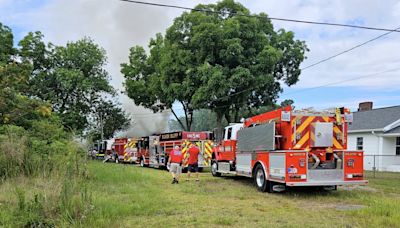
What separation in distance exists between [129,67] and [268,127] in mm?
27336

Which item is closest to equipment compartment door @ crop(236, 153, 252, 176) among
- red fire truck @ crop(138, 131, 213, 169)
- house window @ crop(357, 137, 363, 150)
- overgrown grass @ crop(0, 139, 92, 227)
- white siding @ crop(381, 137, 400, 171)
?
overgrown grass @ crop(0, 139, 92, 227)

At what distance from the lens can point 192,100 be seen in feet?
90.4

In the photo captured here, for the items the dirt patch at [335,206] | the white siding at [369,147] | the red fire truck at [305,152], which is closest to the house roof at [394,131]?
the white siding at [369,147]

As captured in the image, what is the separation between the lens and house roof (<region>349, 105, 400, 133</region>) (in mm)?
26344

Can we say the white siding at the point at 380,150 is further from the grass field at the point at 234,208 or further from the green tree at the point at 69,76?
the green tree at the point at 69,76

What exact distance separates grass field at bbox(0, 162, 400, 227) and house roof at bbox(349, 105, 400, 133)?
1458cm

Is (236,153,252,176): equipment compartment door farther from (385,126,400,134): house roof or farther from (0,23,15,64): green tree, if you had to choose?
(0,23,15,64): green tree

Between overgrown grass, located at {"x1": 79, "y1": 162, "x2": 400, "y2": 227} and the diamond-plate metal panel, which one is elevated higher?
the diamond-plate metal panel

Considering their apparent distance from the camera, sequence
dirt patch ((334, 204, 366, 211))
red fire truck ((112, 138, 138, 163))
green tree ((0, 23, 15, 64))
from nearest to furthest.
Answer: dirt patch ((334, 204, 366, 211)), green tree ((0, 23, 15, 64)), red fire truck ((112, 138, 138, 163))

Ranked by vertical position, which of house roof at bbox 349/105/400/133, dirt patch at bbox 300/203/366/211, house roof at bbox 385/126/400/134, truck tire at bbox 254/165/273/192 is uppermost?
house roof at bbox 349/105/400/133

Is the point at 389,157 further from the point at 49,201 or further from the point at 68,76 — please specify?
the point at 68,76

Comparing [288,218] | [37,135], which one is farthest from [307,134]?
[37,135]

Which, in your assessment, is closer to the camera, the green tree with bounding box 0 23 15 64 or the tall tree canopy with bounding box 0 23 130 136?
the green tree with bounding box 0 23 15 64

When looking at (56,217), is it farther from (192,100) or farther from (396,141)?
(396,141)
